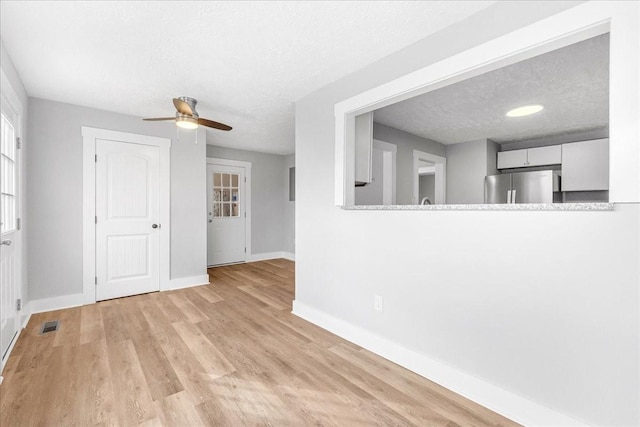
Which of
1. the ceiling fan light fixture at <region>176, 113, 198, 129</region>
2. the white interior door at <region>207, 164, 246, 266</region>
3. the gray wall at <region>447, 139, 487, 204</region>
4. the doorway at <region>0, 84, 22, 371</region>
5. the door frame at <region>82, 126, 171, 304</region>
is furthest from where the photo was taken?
the white interior door at <region>207, 164, 246, 266</region>

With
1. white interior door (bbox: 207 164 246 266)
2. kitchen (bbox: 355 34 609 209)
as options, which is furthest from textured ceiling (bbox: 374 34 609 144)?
white interior door (bbox: 207 164 246 266)

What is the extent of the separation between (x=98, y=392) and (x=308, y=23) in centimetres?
269

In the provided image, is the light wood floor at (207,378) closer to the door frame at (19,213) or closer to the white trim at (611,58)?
the door frame at (19,213)

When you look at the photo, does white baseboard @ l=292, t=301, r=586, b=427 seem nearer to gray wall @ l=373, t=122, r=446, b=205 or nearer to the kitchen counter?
the kitchen counter

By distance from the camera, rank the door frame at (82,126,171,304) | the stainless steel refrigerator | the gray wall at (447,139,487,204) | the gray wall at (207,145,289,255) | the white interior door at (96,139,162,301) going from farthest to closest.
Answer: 1. the gray wall at (207,145,289,255)
2. the gray wall at (447,139,487,204)
3. the stainless steel refrigerator
4. the white interior door at (96,139,162,301)
5. the door frame at (82,126,171,304)

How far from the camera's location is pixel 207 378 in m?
2.01

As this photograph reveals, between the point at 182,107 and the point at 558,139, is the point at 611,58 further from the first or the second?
the point at 558,139

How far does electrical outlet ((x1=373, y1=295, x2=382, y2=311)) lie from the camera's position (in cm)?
239

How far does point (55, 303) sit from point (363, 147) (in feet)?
12.6

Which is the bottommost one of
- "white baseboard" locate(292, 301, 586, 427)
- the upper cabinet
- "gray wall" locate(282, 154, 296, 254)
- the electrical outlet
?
"white baseboard" locate(292, 301, 586, 427)

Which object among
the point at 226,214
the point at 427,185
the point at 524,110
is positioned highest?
the point at 524,110

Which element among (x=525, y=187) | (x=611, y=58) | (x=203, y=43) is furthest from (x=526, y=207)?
(x=525, y=187)

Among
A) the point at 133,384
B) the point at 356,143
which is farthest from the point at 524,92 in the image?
the point at 133,384

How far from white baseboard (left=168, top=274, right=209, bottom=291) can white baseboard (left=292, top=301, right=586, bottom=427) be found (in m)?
2.45
